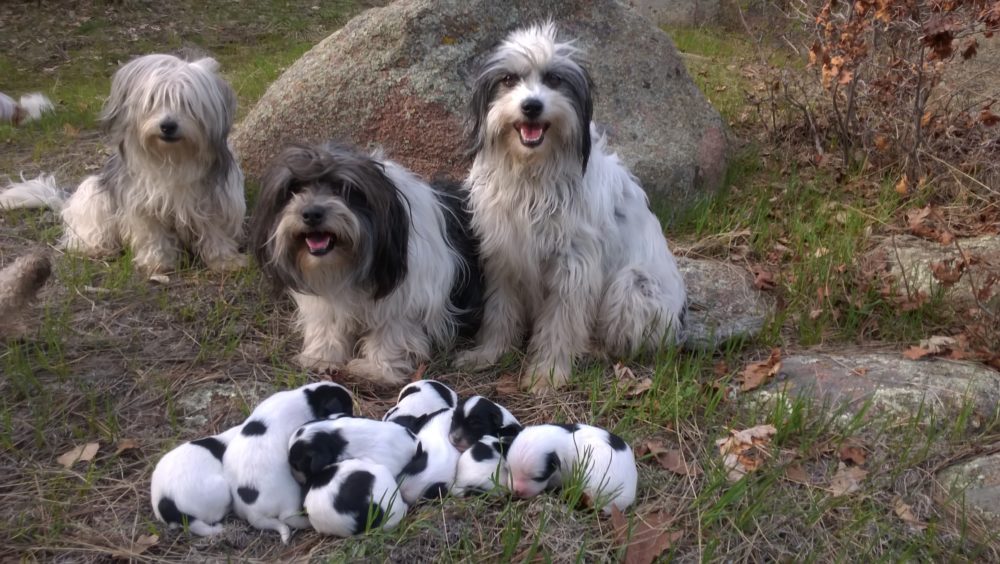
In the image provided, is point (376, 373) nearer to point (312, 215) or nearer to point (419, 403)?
point (419, 403)

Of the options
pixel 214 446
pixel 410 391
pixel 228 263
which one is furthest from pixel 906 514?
pixel 228 263

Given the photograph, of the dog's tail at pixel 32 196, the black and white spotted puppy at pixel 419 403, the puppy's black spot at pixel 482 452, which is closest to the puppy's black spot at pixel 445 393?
the black and white spotted puppy at pixel 419 403

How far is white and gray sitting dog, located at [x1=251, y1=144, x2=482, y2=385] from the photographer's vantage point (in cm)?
347

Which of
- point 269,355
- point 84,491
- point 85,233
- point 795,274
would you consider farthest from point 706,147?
point 84,491

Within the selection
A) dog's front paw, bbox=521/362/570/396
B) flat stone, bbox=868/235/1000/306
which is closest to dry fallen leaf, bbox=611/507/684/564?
dog's front paw, bbox=521/362/570/396

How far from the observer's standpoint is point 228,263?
15.9 ft

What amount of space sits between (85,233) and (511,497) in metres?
3.53

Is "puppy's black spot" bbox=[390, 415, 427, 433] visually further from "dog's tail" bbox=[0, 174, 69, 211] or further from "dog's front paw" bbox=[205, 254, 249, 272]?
"dog's tail" bbox=[0, 174, 69, 211]

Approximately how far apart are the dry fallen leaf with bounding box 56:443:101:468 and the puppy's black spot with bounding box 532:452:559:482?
1.76m

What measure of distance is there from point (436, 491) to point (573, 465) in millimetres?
511

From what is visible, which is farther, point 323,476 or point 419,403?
point 419,403

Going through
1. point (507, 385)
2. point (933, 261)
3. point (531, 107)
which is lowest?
point (507, 385)

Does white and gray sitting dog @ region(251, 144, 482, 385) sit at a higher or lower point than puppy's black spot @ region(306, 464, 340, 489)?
higher

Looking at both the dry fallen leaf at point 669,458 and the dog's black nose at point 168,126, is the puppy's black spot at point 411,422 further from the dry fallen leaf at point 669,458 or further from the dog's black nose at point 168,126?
the dog's black nose at point 168,126
